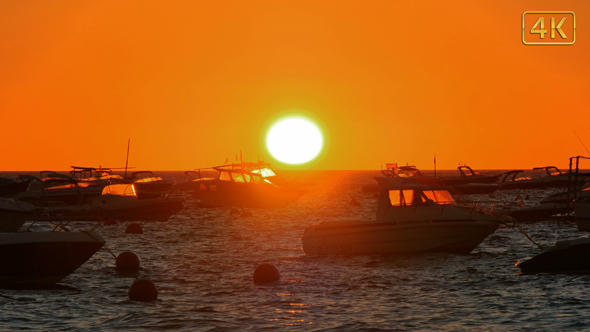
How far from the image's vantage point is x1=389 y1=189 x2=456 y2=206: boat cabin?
25.1 metres

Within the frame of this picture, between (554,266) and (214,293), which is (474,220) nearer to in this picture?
(554,266)

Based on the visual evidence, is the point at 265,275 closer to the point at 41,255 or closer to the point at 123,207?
the point at 41,255

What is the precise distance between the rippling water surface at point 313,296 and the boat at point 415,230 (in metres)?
0.49

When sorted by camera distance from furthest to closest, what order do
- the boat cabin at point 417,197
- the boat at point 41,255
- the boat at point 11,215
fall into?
1. the boat at point 11,215
2. the boat cabin at point 417,197
3. the boat at point 41,255

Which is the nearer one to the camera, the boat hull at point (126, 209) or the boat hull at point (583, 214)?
the boat hull at point (583, 214)

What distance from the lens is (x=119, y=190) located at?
40.9 meters

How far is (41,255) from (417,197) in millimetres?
14117

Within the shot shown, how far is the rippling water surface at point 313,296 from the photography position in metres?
15.1

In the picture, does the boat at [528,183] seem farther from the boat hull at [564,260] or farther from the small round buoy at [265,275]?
the small round buoy at [265,275]

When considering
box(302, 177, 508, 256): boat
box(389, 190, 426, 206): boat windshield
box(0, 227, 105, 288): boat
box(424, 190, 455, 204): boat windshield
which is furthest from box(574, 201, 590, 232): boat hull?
box(0, 227, 105, 288): boat

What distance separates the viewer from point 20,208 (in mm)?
29750

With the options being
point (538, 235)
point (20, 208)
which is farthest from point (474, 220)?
point (20, 208)

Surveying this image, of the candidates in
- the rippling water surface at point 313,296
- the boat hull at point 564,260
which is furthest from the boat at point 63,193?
the boat hull at point 564,260

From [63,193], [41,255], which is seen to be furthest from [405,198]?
[63,193]
